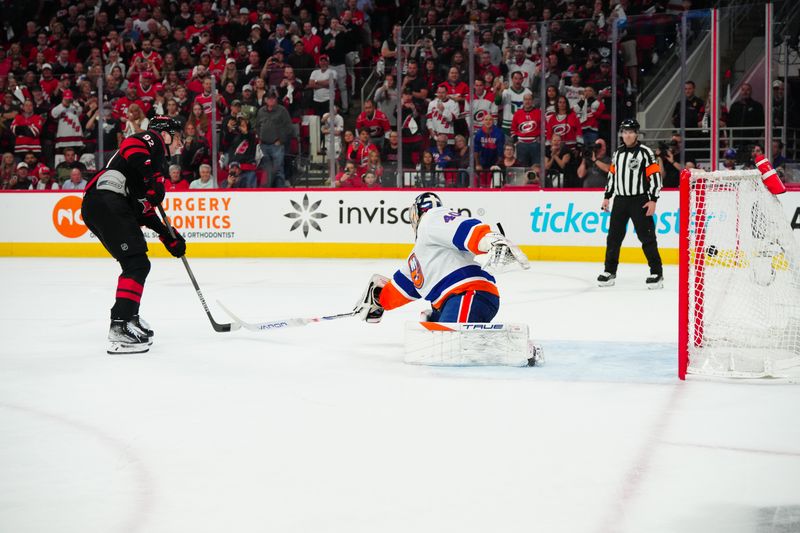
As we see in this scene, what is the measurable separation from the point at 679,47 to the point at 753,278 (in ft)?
18.3

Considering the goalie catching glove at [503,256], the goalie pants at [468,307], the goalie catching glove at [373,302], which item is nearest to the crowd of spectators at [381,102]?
the goalie catching glove at [373,302]

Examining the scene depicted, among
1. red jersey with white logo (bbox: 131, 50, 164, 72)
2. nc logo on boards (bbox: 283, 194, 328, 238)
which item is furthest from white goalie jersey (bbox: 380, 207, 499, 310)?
red jersey with white logo (bbox: 131, 50, 164, 72)

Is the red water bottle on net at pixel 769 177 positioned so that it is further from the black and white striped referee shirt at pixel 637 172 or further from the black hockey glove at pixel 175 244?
the black and white striped referee shirt at pixel 637 172

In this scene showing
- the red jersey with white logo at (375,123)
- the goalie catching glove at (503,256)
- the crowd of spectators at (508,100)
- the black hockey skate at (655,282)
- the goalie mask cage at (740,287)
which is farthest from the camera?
the red jersey with white logo at (375,123)

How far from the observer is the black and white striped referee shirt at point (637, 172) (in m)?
8.30

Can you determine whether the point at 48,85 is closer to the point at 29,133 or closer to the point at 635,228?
the point at 29,133

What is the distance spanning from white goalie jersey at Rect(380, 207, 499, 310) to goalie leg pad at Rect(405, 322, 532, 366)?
23 cm

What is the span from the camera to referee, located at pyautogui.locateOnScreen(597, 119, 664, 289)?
8.30 metres

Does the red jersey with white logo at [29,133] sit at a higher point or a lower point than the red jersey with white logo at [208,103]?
lower

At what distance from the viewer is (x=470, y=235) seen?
464cm

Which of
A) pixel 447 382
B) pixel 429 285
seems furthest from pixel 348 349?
pixel 447 382

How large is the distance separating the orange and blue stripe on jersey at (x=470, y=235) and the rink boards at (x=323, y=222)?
19.2 feet

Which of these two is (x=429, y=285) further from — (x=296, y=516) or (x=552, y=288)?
(x=552, y=288)

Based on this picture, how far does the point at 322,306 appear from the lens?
7.45 meters
